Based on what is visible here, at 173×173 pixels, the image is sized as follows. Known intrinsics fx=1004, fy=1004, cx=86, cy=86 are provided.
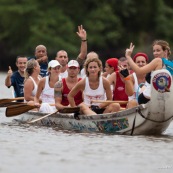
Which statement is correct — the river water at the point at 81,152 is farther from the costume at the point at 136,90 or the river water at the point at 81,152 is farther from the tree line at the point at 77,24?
the tree line at the point at 77,24

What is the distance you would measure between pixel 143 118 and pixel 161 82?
0.71 m

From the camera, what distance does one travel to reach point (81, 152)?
13516 millimetres

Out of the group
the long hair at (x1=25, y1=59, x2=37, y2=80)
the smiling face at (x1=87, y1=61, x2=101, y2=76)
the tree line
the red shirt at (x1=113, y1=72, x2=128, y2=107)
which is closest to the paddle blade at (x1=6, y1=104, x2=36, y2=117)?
the long hair at (x1=25, y1=59, x2=37, y2=80)

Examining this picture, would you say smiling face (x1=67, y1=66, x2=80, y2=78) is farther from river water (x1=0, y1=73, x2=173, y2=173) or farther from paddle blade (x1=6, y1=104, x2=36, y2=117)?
paddle blade (x1=6, y1=104, x2=36, y2=117)

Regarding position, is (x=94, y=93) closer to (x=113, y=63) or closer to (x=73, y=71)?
(x=73, y=71)

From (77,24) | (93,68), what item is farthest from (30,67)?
(77,24)

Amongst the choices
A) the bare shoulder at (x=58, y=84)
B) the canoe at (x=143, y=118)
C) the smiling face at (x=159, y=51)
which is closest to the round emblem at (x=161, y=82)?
the canoe at (x=143, y=118)

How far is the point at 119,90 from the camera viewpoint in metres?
17.0

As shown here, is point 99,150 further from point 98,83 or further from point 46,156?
point 98,83

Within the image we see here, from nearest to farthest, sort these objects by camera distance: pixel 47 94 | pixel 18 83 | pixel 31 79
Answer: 1. pixel 47 94
2. pixel 31 79
3. pixel 18 83

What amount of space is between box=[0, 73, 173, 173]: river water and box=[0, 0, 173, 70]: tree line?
130ft

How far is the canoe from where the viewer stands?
1521 centimetres

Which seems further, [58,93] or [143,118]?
[58,93]

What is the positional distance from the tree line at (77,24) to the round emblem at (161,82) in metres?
39.9
